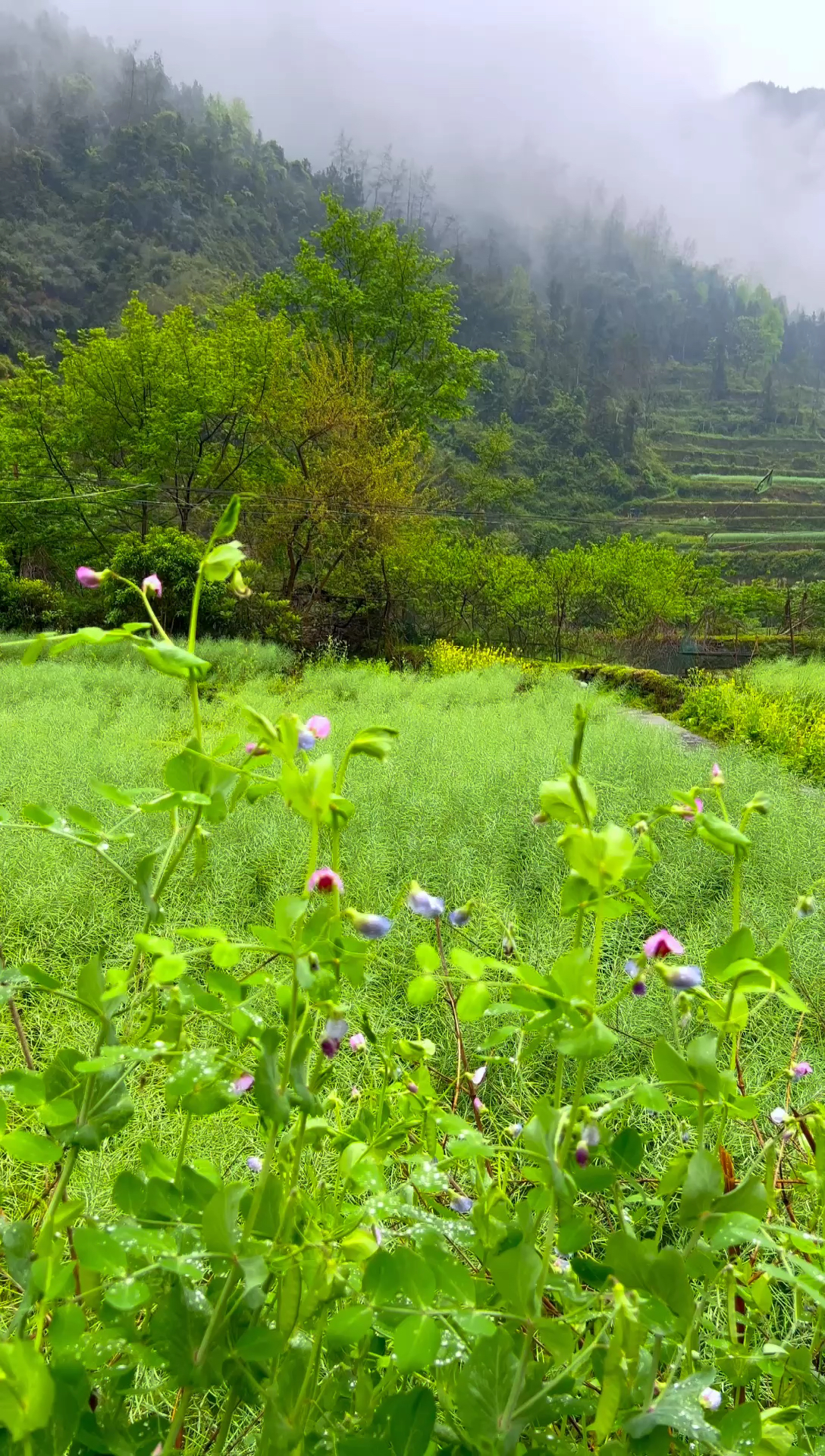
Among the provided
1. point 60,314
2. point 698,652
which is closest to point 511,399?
point 60,314

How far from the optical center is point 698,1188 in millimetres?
410

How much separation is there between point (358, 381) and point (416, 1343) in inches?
657

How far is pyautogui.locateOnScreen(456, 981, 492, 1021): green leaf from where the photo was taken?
44 centimetres

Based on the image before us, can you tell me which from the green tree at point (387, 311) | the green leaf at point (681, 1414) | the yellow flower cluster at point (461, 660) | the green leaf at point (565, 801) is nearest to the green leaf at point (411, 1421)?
the green leaf at point (681, 1414)

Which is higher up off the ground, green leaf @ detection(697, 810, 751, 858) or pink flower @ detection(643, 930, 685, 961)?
green leaf @ detection(697, 810, 751, 858)

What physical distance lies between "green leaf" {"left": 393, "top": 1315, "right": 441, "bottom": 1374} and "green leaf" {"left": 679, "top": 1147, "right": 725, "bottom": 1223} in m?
0.16

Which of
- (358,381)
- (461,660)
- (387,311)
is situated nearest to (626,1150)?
(461,660)

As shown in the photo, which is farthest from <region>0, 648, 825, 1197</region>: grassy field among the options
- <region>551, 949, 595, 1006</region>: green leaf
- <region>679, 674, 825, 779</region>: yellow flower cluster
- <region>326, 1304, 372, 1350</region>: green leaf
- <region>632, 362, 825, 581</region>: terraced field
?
<region>632, 362, 825, 581</region>: terraced field

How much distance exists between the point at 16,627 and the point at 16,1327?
50.2 feet

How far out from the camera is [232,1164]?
4.14ft

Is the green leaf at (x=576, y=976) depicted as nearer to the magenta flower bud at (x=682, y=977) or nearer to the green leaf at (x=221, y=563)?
the magenta flower bud at (x=682, y=977)

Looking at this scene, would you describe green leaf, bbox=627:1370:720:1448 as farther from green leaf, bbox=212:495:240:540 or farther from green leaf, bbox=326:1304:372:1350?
green leaf, bbox=212:495:240:540

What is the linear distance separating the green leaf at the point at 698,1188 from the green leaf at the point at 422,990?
18 centimetres

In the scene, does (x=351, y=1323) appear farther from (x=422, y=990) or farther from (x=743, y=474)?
(x=743, y=474)
